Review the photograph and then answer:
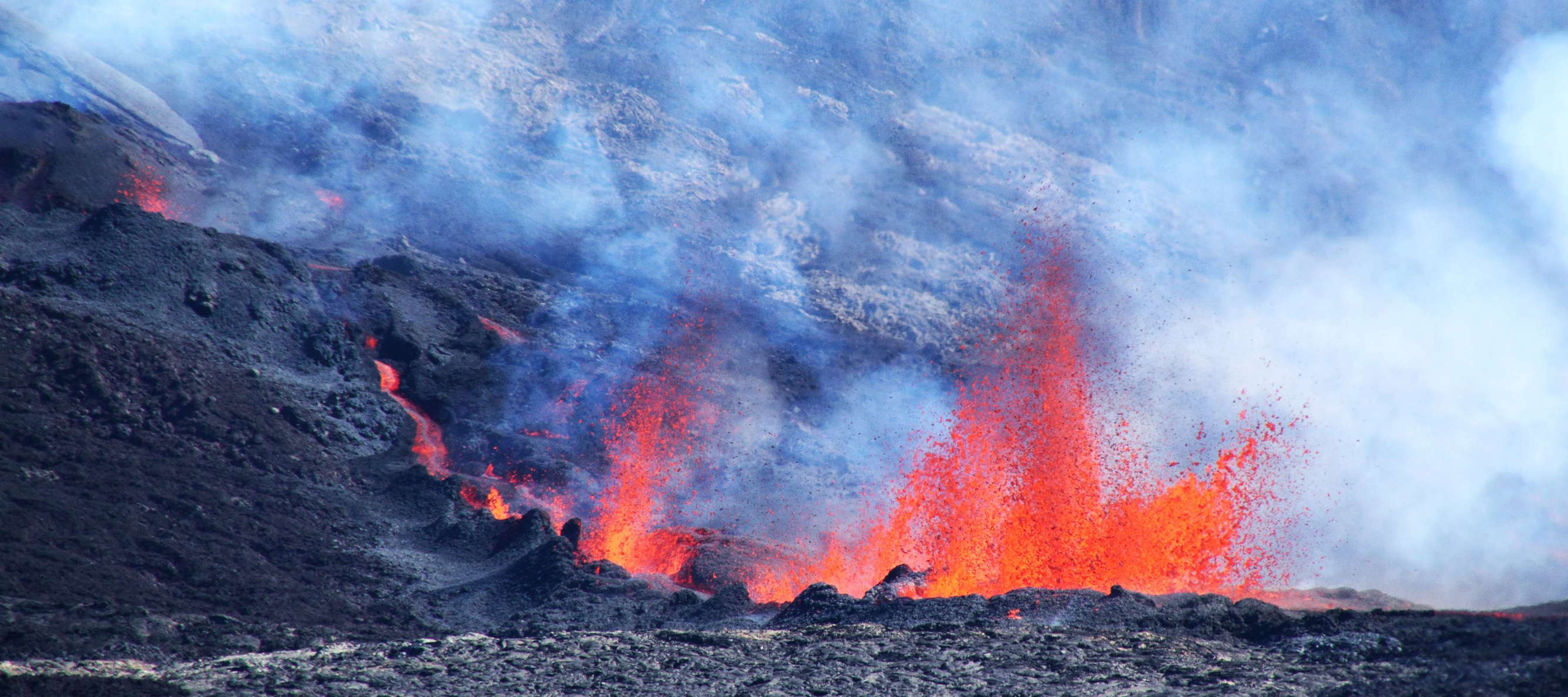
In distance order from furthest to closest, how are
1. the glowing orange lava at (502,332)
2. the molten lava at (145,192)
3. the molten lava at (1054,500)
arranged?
the glowing orange lava at (502,332), the molten lava at (145,192), the molten lava at (1054,500)

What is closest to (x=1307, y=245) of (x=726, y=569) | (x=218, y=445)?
(x=726, y=569)

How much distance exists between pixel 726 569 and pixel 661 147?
710 inches

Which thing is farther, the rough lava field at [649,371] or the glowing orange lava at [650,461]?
the glowing orange lava at [650,461]

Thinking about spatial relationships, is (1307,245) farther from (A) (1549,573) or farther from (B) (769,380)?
(B) (769,380)

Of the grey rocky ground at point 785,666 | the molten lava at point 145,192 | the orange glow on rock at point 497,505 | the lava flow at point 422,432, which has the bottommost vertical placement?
the grey rocky ground at point 785,666

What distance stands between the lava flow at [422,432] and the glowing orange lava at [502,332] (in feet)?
7.40

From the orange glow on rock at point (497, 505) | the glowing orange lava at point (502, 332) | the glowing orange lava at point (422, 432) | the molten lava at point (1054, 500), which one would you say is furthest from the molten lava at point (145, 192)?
the molten lava at point (1054, 500)

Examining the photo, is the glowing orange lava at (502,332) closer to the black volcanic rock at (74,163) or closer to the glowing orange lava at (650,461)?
the glowing orange lava at (650,461)

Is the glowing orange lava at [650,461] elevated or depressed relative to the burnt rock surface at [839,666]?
elevated

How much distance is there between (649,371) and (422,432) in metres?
5.14

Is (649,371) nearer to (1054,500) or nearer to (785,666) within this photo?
(1054,500)

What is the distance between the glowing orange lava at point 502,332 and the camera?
2078 cm

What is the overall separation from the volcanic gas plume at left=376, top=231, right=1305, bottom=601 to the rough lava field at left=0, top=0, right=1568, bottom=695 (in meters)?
0.11

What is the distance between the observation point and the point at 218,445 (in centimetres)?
1425
